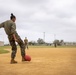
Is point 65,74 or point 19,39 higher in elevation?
point 19,39

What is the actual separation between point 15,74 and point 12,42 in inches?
170

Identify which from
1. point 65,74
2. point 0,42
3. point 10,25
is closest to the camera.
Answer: point 65,74

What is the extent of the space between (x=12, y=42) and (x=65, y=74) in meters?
4.71

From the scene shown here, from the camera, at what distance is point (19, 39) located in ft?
40.4

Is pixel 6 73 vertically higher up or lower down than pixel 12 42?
lower down

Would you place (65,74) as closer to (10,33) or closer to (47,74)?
(47,74)

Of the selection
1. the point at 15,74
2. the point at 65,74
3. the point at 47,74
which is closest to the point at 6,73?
the point at 15,74

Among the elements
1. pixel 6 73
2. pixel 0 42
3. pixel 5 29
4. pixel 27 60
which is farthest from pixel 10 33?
pixel 0 42

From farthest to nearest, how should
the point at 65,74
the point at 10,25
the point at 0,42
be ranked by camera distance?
1. the point at 0,42
2. the point at 10,25
3. the point at 65,74

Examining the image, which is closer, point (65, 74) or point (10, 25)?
point (65, 74)

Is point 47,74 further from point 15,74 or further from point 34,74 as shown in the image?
point 15,74

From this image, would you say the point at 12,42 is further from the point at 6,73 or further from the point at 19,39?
the point at 6,73

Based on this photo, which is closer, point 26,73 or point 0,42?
point 26,73

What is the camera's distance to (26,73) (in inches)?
329
